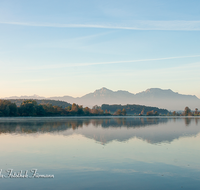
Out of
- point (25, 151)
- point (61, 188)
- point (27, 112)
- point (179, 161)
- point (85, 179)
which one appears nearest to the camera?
point (61, 188)

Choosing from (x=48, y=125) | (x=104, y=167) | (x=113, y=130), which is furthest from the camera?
(x=48, y=125)

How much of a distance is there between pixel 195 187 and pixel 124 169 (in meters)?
5.12

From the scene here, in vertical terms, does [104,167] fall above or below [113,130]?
above

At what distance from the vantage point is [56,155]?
821 inches

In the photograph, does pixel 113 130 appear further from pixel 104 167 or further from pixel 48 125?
pixel 104 167

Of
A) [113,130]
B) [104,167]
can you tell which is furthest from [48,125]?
[104,167]

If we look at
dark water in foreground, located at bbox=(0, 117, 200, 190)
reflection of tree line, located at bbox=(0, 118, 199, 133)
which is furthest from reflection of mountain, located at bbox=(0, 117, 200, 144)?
dark water in foreground, located at bbox=(0, 117, 200, 190)

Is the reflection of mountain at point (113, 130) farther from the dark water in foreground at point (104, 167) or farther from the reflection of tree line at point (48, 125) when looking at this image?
the dark water in foreground at point (104, 167)

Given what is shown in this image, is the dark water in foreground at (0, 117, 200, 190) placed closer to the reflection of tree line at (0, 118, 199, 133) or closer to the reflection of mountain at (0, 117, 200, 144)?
the reflection of mountain at (0, 117, 200, 144)

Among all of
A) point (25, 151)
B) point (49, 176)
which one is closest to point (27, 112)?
point (25, 151)

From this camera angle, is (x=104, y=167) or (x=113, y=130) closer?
(x=104, y=167)

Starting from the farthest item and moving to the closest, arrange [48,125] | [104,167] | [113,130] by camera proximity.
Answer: [48,125] → [113,130] → [104,167]

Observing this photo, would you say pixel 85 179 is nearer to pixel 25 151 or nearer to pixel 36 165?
pixel 36 165

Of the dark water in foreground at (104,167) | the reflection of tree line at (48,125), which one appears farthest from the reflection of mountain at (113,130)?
the dark water in foreground at (104,167)
